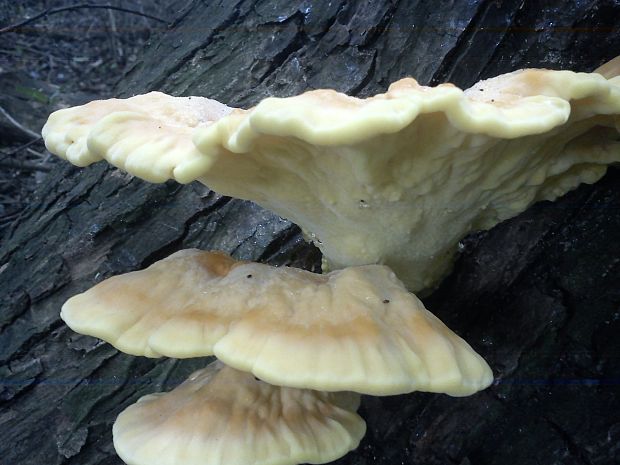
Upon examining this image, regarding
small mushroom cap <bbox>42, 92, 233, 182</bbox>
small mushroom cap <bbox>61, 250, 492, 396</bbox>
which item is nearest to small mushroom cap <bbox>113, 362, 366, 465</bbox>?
Answer: small mushroom cap <bbox>61, 250, 492, 396</bbox>

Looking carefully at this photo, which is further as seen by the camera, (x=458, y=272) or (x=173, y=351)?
(x=458, y=272)

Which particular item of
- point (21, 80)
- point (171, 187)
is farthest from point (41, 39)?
point (171, 187)

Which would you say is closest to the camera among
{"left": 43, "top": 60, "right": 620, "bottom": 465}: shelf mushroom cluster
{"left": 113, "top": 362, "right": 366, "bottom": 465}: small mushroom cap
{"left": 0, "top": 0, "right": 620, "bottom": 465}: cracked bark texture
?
{"left": 43, "top": 60, "right": 620, "bottom": 465}: shelf mushroom cluster

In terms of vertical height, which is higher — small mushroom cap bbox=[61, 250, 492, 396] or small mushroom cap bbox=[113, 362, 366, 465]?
small mushroom cap bbox=[61, 250, 492, 396]

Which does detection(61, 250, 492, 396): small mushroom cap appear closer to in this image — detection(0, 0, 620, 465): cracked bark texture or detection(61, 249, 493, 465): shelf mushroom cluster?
detection(61, 249, 493, 465): shelf mushroom cluster

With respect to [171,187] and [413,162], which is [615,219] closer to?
[413,162]

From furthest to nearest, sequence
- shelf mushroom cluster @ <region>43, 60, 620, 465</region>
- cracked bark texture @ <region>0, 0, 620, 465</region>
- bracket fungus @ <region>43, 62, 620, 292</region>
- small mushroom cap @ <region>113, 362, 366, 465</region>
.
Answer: cracked bark texture @ <region>0, 0, 620, 465</region> < small mushroom cap @ <region>113, 362, 366, 465</region> < shelf mushroom cluster @ <region>43, 60, 620, 465</region> < bracket fungus @ <region>43, 62, 620, 292</region>

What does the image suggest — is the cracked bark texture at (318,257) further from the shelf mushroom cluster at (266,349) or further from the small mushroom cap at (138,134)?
the small mushroom cap at (138,134)
